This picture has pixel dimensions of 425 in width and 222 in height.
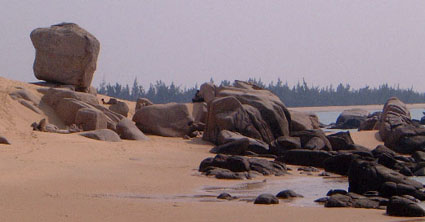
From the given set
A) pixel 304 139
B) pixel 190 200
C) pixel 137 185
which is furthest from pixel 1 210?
pixel 304 139

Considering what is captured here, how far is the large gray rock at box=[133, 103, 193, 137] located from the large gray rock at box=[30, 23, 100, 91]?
3.09 meters

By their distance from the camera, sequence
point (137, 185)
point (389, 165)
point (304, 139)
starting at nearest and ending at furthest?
point (137, 185), point (389, 165), point (304, 139)

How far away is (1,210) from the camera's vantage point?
Answer: 677cm

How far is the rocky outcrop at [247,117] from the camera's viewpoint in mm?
19047

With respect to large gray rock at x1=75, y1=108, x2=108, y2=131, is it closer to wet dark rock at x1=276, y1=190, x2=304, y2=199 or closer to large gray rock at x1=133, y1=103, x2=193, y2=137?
large gray rock at x1=133, y1=103, x2=193, y2=137

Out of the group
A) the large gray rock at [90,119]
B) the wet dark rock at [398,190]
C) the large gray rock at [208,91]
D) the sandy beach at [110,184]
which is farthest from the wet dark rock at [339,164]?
the large gray rock at [208,91]

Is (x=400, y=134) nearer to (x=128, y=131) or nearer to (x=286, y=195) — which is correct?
(x=128, y=131)

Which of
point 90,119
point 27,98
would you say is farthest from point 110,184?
point 27,98

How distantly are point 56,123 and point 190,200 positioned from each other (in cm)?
1093

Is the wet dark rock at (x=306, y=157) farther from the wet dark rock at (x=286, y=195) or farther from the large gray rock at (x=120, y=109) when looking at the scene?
the large gray rock at (x=120, y=109)

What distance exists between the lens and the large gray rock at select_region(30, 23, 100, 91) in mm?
21750

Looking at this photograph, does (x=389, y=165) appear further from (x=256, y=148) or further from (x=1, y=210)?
(x=1, y=210)

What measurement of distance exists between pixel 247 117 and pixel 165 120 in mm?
2610

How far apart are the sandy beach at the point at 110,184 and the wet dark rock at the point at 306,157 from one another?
196 centimetres
